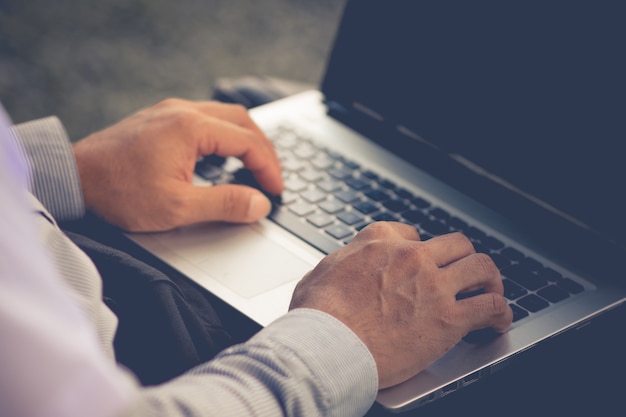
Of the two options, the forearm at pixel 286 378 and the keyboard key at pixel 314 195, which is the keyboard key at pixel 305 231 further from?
the forearm at pixel 286 378

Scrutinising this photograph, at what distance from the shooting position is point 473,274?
71 centimetres

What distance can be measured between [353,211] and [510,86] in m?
0.26

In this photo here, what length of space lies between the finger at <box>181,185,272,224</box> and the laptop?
2cm

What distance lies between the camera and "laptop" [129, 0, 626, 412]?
0.80 metres

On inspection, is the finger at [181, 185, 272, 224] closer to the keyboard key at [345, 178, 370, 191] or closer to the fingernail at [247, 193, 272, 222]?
the fingernail at [247, 193, 272, 222]

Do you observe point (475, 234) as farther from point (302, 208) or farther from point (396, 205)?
point (302, 208)

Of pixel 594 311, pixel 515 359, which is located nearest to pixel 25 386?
pixel 515 359

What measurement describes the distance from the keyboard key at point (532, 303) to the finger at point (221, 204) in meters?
0.34

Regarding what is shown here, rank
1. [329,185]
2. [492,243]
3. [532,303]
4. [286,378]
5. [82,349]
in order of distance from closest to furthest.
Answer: [82,349] < [286,378] < [532,303] < [492,243] < [329,185]

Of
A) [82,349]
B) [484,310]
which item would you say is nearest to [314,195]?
[484,310]

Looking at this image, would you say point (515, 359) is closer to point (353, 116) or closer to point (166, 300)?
point (166, 300)

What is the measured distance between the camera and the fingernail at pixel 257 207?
875mm

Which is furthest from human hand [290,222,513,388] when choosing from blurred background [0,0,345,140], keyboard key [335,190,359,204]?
blurred background [0,0,345,140]

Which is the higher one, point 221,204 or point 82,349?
point 82,349
